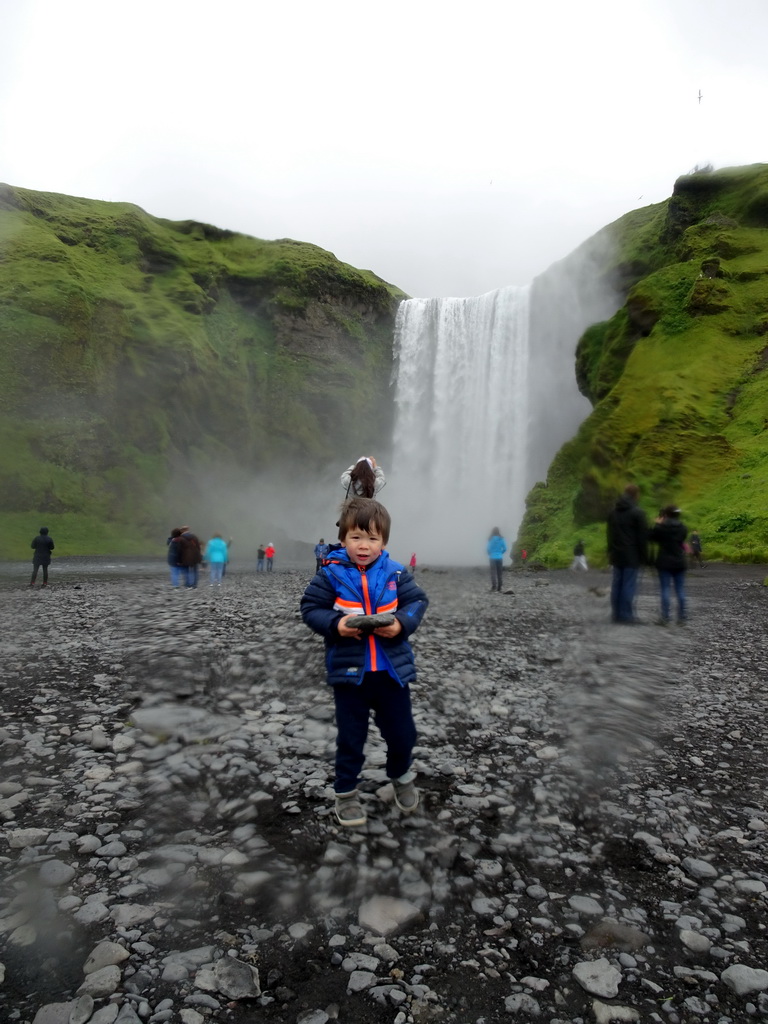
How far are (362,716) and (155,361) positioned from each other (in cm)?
6481

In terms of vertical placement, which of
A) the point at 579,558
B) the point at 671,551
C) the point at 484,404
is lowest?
the point at 579,558

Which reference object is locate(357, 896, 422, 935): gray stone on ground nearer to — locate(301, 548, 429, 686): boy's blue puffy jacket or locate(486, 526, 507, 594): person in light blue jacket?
locate(301, 548, 429, 686): boy's blue puffy jacket

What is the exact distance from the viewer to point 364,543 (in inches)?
160

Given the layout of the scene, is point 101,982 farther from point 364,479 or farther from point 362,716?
point 364,479

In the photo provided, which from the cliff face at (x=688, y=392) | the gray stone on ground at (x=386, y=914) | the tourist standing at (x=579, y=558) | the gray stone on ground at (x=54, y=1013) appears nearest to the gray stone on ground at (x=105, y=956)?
the gray stone on ground at (x=54, y=1013)

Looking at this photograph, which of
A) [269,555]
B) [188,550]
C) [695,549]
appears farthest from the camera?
[269,555]

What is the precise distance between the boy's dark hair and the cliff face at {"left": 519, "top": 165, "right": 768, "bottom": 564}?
2495 cm

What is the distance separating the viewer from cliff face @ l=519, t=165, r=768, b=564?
96.4 ft

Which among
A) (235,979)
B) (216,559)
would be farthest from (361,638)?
(216,559)

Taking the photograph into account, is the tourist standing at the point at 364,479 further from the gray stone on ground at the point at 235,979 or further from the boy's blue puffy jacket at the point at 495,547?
the boy's blue puffy jacket at the point at 495,547

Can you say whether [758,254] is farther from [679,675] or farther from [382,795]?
[382,795]

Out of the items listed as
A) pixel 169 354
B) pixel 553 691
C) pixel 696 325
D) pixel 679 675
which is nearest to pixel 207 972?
pixel 553 691

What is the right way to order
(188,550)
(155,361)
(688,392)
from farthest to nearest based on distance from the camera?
1. (155,361)
2. (688,392)
3. (188,550)

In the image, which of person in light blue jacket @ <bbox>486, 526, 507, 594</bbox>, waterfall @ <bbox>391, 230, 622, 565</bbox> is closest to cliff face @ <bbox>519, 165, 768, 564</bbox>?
person in light blue jacket @ <bbox>486, 526, 507, 594</bbox>
